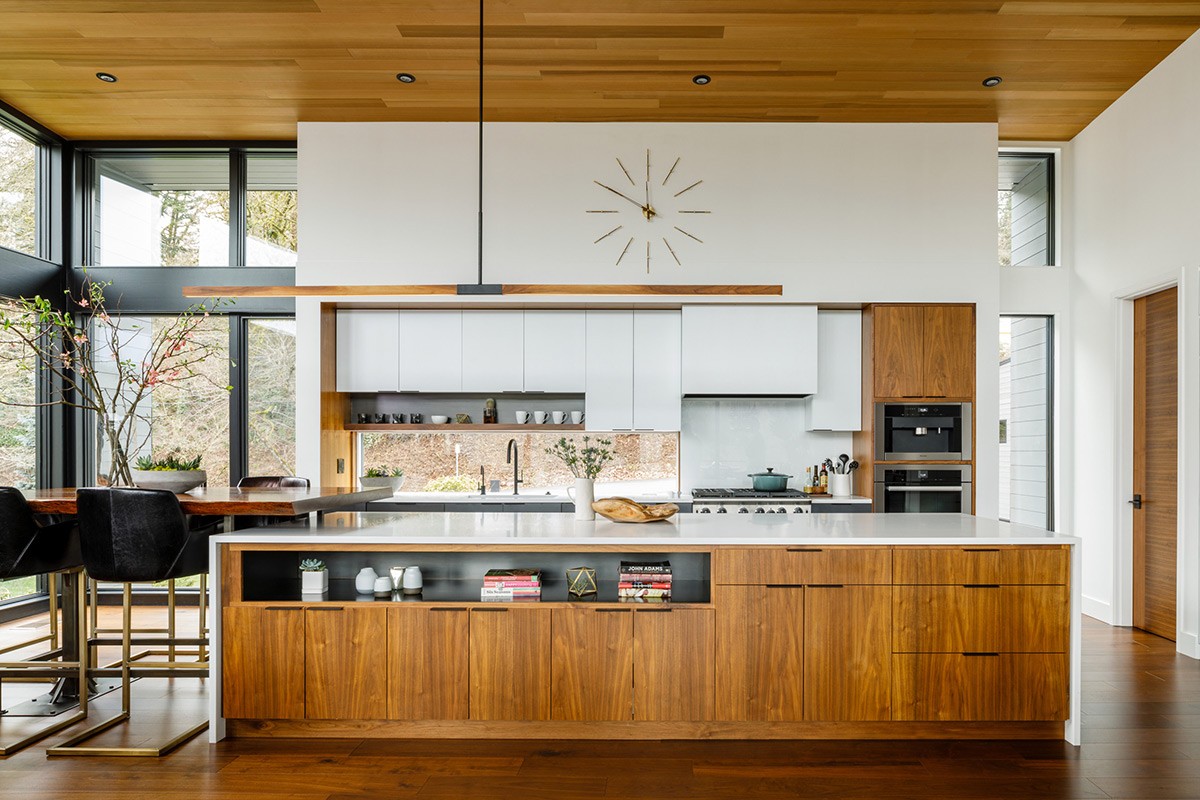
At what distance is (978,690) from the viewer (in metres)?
3.37

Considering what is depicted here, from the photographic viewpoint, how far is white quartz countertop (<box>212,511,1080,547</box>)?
3.32 meters

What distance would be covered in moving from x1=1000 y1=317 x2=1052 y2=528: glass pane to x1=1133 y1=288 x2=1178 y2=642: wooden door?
0.82 meters

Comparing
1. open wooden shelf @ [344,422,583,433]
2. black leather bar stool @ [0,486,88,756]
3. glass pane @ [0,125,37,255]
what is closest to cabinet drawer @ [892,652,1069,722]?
open wooden shelf @ [344,422,583,433]

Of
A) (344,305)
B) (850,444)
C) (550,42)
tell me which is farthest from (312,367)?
(850,444)

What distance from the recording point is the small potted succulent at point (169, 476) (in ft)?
12.9

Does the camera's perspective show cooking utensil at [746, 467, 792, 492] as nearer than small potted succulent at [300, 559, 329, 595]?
No

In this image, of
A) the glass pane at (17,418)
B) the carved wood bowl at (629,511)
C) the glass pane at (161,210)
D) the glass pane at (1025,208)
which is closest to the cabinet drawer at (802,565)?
the carved wood bowl at (629,511)

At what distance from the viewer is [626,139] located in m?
5.81

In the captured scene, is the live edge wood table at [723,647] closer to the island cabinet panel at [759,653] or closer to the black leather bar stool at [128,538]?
the island cabinet panel at [759,653]

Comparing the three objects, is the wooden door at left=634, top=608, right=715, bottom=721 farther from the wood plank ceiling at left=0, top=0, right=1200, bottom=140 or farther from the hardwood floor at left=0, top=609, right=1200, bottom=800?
the wood plank ceiling at left=0, top=0, right=1200, bottom=140

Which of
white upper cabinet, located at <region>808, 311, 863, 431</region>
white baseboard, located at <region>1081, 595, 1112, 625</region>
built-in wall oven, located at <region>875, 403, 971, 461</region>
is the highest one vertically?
white upper cabinet, located at <region>808, 311, 863, 431</region>

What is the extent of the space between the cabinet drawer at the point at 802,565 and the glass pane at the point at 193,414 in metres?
4.34

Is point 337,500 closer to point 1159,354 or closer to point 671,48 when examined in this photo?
point 671,48

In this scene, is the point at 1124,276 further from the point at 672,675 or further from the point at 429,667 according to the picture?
the point at 429,667
